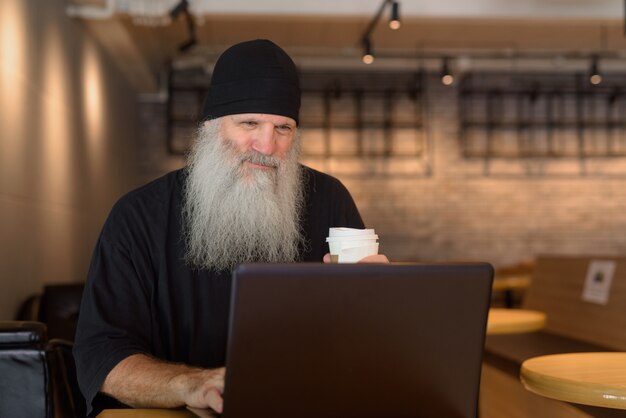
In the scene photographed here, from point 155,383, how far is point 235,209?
60cm

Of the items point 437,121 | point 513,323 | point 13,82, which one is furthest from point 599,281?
point 437,121

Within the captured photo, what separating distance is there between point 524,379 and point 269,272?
152 centimetres

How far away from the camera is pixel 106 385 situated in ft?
5.25

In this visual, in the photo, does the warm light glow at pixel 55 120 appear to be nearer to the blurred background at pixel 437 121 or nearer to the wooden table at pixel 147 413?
the blurred background at pixel 437 121

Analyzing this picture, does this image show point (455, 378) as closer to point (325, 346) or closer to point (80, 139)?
point (325, 346)

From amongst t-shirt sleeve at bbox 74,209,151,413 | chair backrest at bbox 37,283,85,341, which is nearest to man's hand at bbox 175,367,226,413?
t-shirt sleeve at bbox 74,209,151,413

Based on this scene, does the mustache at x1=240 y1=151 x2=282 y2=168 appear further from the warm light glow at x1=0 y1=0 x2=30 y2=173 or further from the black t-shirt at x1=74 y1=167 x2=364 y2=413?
the warm light glow at x1=0 y1=0 x2=30 y2=173

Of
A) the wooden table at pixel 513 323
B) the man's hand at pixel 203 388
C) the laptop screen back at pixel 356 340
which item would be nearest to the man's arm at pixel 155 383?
the man's hand at pixel 203 388

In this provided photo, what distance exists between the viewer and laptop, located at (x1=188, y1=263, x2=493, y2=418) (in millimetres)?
1125

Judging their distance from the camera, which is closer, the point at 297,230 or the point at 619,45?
the point at 297,230

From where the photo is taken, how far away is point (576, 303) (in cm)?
511

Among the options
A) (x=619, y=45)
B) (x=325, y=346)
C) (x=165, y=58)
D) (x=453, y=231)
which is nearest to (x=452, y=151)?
(x=453, y=231)

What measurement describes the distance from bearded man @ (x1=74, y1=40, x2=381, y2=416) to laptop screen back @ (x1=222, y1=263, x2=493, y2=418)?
0.53 meters

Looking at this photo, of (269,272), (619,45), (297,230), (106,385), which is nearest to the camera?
(269,272)
